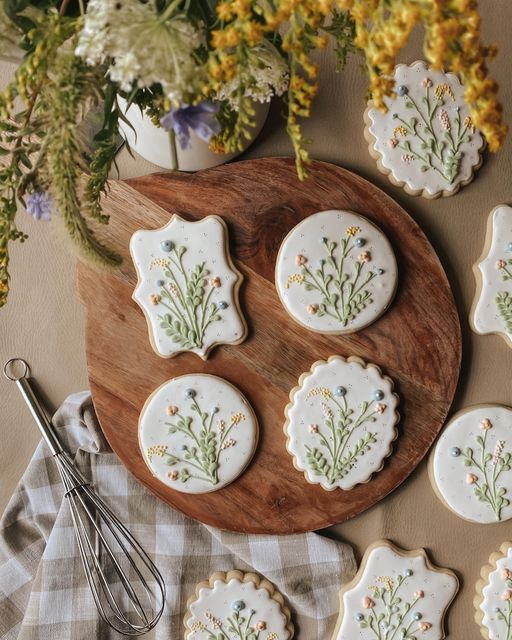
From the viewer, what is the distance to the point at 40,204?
0.56m

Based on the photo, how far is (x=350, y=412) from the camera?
33.9 inches

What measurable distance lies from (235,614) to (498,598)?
343mm

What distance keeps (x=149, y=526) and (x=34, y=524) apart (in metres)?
0.16

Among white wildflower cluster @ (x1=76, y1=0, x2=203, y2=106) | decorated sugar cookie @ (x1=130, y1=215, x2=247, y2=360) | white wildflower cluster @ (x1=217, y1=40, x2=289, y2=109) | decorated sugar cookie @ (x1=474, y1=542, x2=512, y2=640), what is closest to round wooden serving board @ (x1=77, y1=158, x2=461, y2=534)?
decorated sugar cookie @ (x1=130, y1=215, x2=247, y2=360)

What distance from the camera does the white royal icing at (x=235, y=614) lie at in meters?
0.88

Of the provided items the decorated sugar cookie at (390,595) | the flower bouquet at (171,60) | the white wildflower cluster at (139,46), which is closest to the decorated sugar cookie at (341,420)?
the decorated sugar cookie at (390,595)

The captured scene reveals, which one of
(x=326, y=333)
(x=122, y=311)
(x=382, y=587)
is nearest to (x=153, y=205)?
(x=122, y=311)

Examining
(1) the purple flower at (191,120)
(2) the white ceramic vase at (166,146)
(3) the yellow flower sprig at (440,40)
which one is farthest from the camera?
(2) the white ceramic vase at (166,146)

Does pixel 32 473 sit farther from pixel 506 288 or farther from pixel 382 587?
pixel 506 288

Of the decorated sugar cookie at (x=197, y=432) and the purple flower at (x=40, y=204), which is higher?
the purple flower at (x=40, y=204)

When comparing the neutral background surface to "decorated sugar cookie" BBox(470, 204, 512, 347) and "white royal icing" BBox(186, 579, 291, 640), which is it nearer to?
"decorated sugar cookie" BBox(470, 204, 512, 347)

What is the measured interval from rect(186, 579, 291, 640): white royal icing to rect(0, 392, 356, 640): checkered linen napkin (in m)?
0.02

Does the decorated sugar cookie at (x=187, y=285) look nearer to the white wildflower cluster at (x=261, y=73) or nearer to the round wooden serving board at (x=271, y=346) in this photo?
the round wooden serving board at (x=271, y=346)

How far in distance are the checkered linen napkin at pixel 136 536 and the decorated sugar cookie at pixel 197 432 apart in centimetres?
7
